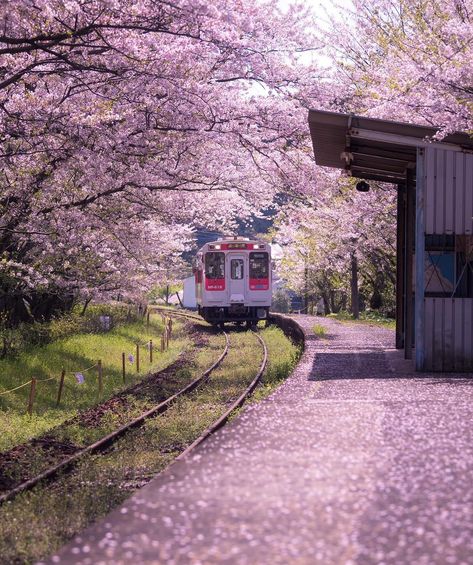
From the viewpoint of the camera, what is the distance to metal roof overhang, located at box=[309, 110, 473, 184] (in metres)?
12.5

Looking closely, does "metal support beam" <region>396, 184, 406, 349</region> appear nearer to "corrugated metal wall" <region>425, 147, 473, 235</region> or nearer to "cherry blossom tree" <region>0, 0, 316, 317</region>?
"cherry blossom tree" <region>0, 0, 316, 317</region>

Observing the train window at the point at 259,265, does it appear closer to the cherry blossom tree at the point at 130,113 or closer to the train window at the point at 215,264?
the train window at the point at 215,264

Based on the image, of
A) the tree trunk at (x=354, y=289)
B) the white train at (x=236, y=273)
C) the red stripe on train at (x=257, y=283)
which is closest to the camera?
the white train at (x=236, y=273)

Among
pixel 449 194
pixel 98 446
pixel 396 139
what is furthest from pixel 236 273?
pixel 98 446

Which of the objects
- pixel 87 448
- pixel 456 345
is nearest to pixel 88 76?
pixel 87 448

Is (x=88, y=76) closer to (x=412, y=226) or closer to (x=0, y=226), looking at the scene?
(x=0, y=226)

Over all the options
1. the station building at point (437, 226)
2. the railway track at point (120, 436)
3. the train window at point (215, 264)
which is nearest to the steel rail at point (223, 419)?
the railway track at point (120, 436)

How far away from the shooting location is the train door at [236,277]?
30.0 meters

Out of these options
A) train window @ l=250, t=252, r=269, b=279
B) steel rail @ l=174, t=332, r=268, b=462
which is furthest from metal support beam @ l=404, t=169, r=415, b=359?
train window @ l=250, t=252, r=269, b=279

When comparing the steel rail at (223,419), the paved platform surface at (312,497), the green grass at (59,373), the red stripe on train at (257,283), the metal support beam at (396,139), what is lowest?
the green grass at (59,373)

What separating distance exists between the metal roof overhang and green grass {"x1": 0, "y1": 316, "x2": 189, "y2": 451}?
18.4 ft

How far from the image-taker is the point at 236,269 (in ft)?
98.6

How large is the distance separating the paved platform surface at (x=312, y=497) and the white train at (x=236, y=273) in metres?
21.3

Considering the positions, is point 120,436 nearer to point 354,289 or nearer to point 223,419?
point 223,419
